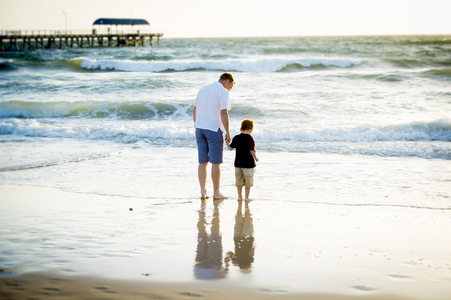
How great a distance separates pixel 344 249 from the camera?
413 centimetres

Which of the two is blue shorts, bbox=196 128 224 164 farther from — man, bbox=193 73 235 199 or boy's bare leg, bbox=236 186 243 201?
boy's bare leg, bbox=236 186 243 201

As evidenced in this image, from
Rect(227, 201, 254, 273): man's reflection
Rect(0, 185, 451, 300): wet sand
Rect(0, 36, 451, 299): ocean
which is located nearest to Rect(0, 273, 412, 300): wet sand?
Rect(0, 185, 451, 300): wet sand

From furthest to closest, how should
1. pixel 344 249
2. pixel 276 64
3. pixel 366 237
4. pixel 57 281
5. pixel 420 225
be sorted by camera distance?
pixel 276 64
pixel 420 225
pixel 366 237
pixel 344 249
pixel 57 281

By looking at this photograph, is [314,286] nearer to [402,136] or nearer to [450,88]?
[402,136]

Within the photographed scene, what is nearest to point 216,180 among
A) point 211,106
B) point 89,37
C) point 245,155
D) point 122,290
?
point 245,155

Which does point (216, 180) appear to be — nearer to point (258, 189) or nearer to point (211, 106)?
point (258, 189)

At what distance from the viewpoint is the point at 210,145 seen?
5918mm

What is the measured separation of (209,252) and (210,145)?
205 centimetres

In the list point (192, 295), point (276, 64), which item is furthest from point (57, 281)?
point (276, 64)

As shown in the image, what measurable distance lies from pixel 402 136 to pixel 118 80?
A: 13976mm

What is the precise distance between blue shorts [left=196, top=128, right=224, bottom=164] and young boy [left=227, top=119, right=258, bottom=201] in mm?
164

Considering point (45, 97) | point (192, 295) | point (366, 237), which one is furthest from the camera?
point (45, 97)

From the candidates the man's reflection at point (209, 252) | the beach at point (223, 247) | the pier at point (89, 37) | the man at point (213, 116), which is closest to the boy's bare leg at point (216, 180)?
the man at point (213, 116)

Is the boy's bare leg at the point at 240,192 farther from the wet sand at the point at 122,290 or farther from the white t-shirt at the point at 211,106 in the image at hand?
the wet sand at the point at 122,290
